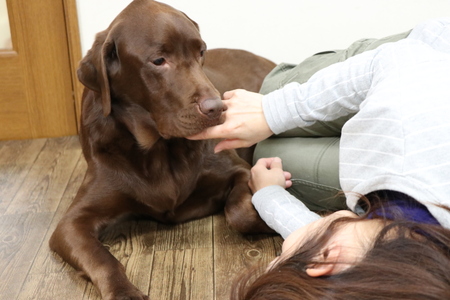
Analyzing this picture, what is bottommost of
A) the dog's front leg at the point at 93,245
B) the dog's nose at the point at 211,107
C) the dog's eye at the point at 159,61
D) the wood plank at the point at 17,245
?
the wood plank at the point at 17,245

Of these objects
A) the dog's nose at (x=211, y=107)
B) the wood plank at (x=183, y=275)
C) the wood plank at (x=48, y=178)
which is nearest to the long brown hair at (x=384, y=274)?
the wood plank at (x=183, y=275)

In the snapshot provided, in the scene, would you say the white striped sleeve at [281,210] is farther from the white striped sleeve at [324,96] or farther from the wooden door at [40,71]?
the wooden door at [40,71]

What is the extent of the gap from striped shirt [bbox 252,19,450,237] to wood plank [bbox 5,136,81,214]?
3.06 feet

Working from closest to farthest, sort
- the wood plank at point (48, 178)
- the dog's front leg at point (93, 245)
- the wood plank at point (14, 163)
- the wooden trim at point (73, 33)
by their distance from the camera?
1. the dog's front leg at point (93, 245)
2. the wood plank at point (48, 178)
3. the wood plank at point (14, 163)
4. the wooden trim at point (73, 33)

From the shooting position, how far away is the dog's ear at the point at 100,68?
1.83m

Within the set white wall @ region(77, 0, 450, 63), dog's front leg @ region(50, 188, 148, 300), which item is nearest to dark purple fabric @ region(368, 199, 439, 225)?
dog's front leg @ region(50, 188, 148, 300)

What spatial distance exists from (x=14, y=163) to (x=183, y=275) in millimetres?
1292

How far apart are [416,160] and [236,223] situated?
81 centimetres

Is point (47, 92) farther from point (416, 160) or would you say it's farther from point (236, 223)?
point (416, 160)

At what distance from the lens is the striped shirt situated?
4.08ft

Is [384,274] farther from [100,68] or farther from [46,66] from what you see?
[46,66]

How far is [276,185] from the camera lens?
1.95 metres

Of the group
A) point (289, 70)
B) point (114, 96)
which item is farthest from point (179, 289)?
point (289, 70)

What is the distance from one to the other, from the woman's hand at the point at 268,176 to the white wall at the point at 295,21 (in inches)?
45.1
